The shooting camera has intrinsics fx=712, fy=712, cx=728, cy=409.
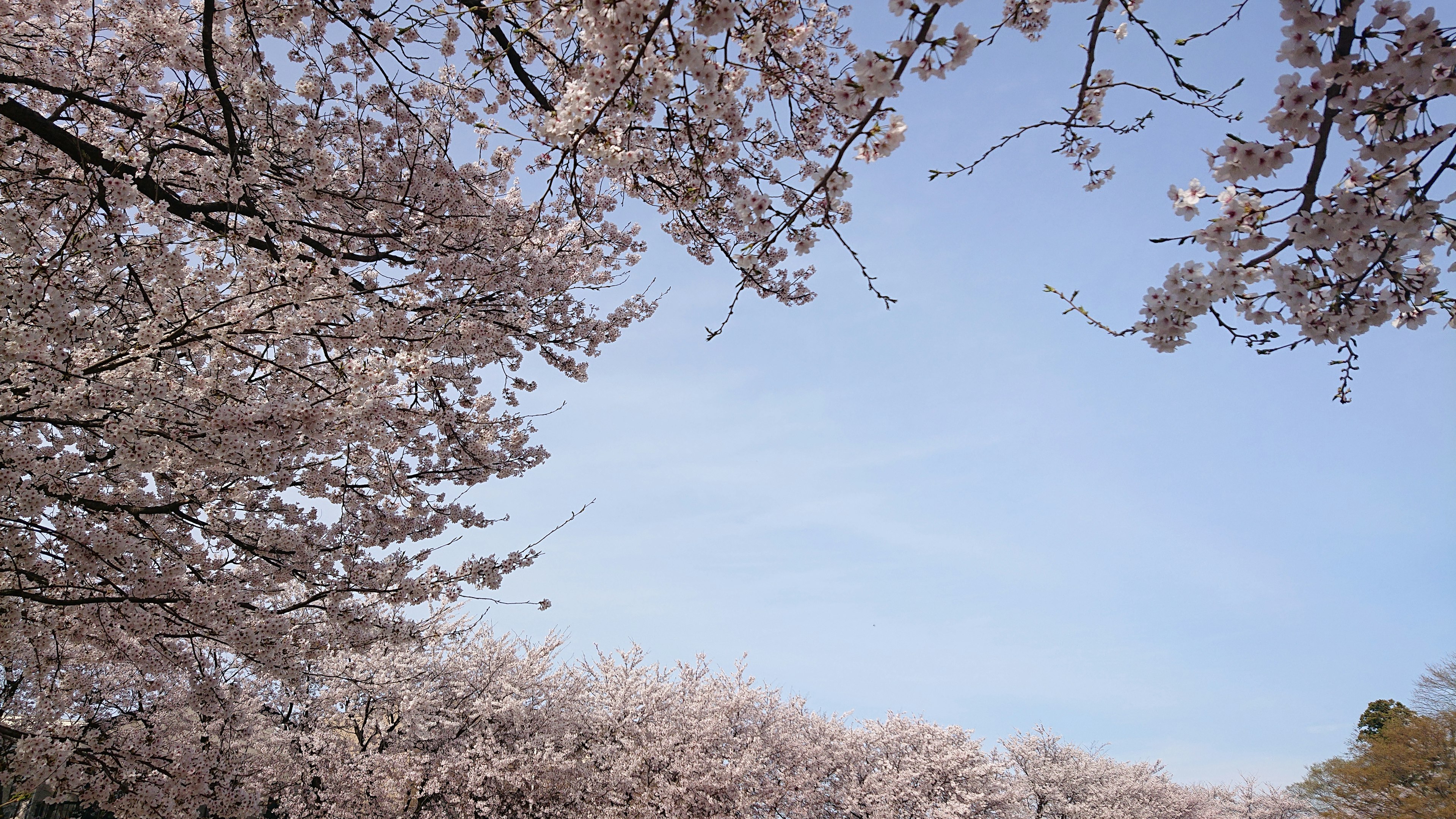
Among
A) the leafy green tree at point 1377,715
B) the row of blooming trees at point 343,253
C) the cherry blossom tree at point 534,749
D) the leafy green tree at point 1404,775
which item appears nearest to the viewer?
the row of blooming trees at point 343,253

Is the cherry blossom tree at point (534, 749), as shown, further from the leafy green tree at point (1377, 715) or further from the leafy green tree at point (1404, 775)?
the leafy green tree at point (1377, 715)

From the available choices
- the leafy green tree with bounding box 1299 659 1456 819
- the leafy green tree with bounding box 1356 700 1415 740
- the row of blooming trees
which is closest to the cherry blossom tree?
the row of blooming trees

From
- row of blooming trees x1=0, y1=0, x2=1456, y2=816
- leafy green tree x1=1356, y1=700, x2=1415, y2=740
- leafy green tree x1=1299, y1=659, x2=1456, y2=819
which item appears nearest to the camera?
row of blooming trees x1=0, y1=0, x2=1456, y2=816

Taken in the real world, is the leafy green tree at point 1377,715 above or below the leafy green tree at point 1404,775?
above

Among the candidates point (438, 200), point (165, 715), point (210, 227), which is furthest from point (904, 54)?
point (165, 715)

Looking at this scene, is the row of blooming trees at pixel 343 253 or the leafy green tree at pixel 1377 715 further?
the leafy green tree at pixel 1377 715

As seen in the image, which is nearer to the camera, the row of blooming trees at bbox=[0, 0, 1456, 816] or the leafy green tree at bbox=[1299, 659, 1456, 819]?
the row of blooming trees at bbox=[0, 0, 1456, 816]

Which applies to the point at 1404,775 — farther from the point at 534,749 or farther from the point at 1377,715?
the point at 534,749

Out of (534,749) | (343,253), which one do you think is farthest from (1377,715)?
(343,253)

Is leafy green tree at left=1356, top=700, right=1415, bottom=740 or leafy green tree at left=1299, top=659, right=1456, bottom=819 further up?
leafy green tree at left=1356, top=700, right=1415, bottom=740

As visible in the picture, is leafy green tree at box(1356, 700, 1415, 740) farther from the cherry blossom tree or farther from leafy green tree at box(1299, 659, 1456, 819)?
the cherry blossom tree

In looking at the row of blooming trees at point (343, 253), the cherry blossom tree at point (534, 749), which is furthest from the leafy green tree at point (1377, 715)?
the row of blooming trees at point (343, 253)

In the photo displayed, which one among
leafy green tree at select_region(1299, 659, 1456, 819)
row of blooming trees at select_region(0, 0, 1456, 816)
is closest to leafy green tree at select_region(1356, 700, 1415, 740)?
leafy green tree at select_region(1299, 659, 1456, 819)

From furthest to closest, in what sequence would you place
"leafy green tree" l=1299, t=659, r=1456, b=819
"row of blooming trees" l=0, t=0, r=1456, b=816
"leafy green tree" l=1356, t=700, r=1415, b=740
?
"leafy green tree" l=1356, t=700, r=1415, b=740, "leafy green tree" l=1299, t=659, r=1456, b=819, "row of blooming trees" l=0, t=0, r=1456, b=816
